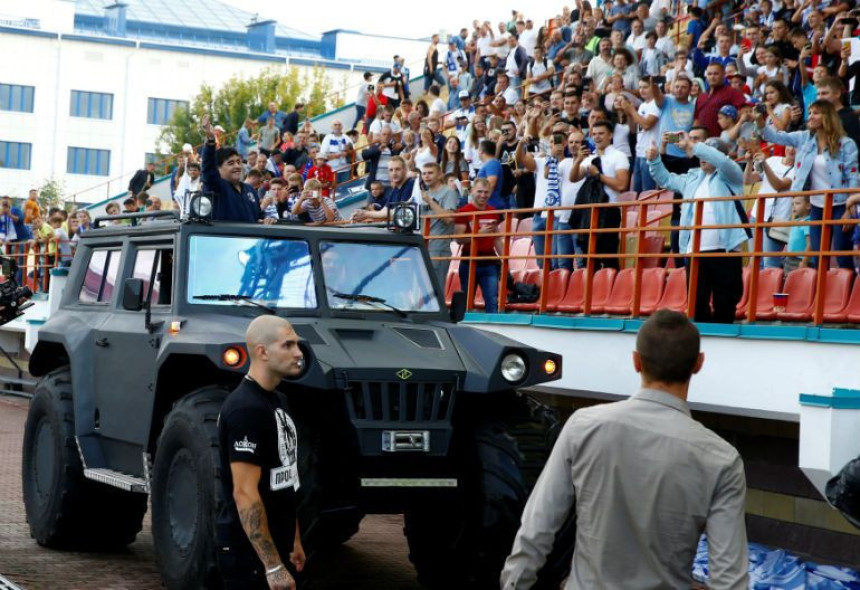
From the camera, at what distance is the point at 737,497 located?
14.1 ft

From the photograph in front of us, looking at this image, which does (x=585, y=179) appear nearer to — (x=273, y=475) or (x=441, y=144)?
(x=441, y=144)

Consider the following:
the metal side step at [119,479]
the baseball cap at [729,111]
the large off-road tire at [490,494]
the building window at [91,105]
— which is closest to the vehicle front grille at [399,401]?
the large off-road tire at [490,494]

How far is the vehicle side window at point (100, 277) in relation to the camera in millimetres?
10359

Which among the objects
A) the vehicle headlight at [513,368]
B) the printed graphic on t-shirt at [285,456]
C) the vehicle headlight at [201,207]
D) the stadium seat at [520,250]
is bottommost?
the printed graphic on t-shirt at [285,456]

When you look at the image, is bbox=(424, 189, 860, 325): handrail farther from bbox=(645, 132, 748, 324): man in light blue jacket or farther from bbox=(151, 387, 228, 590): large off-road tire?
bbox=(151, 387, 228, 590): large off-road tire

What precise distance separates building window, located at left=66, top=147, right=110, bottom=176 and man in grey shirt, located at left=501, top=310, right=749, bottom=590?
79.5m

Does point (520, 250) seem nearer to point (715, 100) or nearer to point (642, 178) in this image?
point (642, 178)

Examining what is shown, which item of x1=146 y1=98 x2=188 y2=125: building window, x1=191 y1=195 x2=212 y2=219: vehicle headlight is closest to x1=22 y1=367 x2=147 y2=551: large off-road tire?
x1=191 y1=195 x2=212 y2=219: vehicle headlight

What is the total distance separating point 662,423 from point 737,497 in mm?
306

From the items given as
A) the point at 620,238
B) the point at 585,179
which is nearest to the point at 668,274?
the point at 620,238

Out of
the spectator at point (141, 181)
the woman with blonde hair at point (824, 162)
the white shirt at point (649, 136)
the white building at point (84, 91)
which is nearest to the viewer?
the woman with blonde hair at point (824, 162)

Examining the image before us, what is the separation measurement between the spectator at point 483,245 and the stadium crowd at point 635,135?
22 mm

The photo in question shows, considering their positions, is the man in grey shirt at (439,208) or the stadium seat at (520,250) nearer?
the man in grey shirt at (439,208)

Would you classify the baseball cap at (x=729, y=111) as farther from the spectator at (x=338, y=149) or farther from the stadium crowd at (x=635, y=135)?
the spectator at (x=338, y=149)
